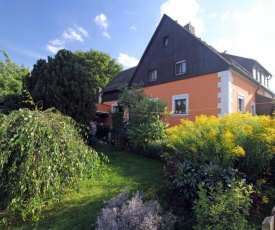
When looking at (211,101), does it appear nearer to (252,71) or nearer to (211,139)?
(252,71)

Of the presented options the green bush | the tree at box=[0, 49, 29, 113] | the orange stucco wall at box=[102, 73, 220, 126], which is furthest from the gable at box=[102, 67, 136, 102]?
the green bush

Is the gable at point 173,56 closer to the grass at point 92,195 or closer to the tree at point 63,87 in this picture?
the tree at point 63,87

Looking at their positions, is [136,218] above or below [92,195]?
above

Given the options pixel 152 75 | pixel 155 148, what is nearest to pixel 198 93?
pixel 152 75

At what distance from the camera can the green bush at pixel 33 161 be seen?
2.99 meters

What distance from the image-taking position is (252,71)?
1573cm

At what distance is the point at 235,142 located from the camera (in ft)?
13.3

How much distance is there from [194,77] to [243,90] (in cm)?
323

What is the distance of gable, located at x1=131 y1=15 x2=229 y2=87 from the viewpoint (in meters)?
12.3

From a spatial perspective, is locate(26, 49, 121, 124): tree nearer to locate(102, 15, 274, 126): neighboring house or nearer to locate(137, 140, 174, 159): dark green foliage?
locate(137, 140, 174, 159): dark green foliage

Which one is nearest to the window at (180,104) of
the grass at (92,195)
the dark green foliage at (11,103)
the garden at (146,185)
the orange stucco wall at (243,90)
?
the orange stucco wall at (243,90)

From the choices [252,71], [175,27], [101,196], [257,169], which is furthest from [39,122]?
[252,71]

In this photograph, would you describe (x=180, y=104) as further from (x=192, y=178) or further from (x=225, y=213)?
(x=225, y=213)

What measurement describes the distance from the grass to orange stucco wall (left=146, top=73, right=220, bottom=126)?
6.47m
